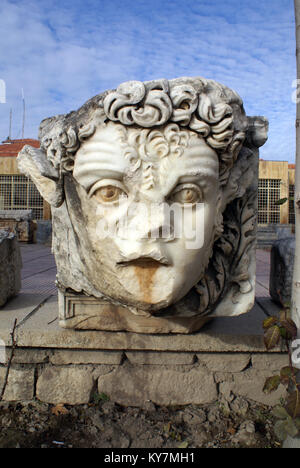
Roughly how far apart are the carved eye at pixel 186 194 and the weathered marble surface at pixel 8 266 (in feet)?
4.51

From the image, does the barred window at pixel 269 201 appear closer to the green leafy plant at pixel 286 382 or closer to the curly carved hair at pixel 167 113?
the green leafy plant at pixel 286 382

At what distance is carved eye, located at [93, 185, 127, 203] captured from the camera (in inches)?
52.6

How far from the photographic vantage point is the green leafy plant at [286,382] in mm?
1384

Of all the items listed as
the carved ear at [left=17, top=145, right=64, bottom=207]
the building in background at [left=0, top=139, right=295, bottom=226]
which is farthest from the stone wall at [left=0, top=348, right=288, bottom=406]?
the building in background at [left=0, top=139, right=295, bottom=226]

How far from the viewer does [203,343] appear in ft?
5.97

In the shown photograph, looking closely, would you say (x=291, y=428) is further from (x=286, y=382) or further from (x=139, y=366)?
(x=139, y=366)

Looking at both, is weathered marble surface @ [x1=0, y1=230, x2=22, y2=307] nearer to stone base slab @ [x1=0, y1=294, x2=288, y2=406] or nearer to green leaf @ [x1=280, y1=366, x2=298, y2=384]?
stone base slab @ [x1=0, y1=294, x2=288, y2=406]

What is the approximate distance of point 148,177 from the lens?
4.19 feet

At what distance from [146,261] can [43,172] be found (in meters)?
0.60

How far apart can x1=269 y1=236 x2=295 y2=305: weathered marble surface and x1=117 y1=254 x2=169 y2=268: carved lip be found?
1017 mm

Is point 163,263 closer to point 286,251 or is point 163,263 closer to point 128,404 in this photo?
point 128,404

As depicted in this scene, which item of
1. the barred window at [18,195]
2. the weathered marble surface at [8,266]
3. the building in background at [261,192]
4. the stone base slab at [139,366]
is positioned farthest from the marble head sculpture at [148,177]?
the barred window at [18,195]

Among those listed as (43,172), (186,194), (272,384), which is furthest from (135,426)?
(43,172)

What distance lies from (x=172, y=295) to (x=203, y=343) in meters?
0.58
